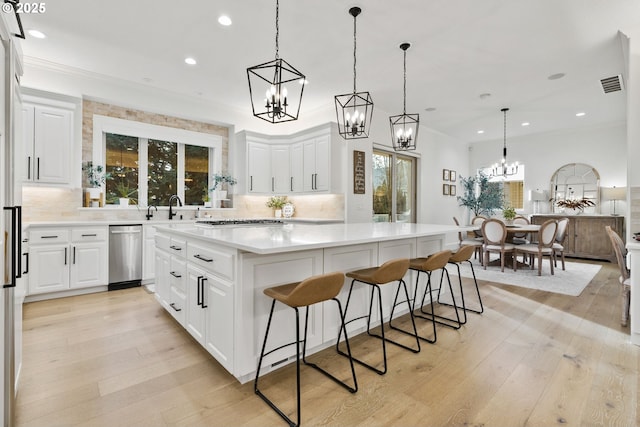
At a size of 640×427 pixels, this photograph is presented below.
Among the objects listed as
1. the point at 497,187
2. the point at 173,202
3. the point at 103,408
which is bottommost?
the point at 103,408

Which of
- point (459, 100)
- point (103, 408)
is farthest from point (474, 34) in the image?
point (103, 408)

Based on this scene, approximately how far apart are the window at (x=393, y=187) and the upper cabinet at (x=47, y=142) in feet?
16.4

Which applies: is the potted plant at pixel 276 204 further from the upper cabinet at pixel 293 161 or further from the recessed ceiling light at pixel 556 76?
the recessed ceiling light at pixel 556 76

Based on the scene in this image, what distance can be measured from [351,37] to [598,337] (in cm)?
382

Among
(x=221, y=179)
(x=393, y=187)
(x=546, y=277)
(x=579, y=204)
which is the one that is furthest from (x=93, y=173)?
(x=579, y=204)

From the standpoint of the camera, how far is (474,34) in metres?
3.45

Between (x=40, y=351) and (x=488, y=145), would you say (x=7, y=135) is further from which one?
(x=488, y=145)

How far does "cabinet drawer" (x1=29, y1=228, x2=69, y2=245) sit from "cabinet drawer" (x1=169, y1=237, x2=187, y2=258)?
6.58 ft

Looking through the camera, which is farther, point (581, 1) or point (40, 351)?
point (581, 1)

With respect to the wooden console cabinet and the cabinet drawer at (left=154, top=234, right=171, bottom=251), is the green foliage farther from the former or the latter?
the cabinet drawer at (left=154, top=234, right=171, bottom=251)

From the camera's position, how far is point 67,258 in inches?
152

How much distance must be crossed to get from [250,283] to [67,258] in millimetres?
3318

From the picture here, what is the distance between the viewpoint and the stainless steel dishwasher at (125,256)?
13.8 feet

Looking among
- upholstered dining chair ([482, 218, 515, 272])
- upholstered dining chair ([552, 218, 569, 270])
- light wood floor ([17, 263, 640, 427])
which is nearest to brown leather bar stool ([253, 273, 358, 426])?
light wood floor ([17, 263, 640, 427])
